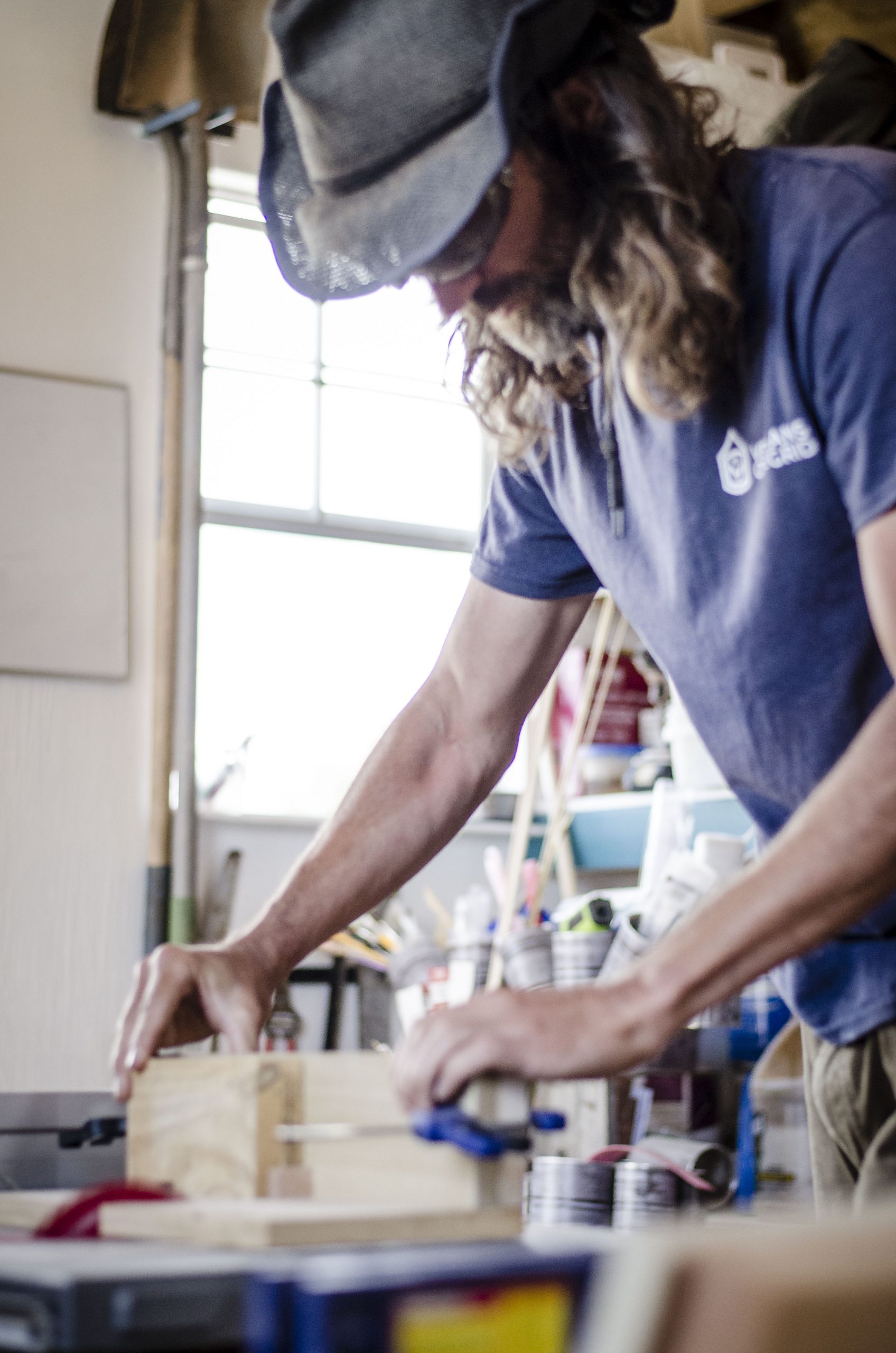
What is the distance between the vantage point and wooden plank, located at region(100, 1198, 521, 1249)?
0.74 meters

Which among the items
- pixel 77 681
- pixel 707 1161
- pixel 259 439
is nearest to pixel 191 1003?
pixel 707 1161

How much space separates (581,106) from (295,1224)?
82 cm

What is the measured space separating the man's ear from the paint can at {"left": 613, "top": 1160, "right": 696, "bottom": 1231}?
1.36m

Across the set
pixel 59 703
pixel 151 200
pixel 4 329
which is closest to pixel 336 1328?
pixel 59 703

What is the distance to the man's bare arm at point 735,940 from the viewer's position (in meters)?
0.87

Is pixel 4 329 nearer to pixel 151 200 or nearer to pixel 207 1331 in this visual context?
pixel 151 200

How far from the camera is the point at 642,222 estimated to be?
1.12 m

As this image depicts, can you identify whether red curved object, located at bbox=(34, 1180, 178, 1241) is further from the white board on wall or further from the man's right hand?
the white board on wall

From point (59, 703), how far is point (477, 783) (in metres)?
2.00

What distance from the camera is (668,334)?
3.62 feet

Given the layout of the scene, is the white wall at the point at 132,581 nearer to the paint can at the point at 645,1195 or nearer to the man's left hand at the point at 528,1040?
the paint can at the point at 645,1195

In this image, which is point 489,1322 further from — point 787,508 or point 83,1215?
point 787,508

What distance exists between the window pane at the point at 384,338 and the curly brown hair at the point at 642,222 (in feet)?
8.97

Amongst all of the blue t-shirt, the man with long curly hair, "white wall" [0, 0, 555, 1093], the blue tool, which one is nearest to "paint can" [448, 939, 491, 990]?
"white wall" [0, 0, 555, 1093]
